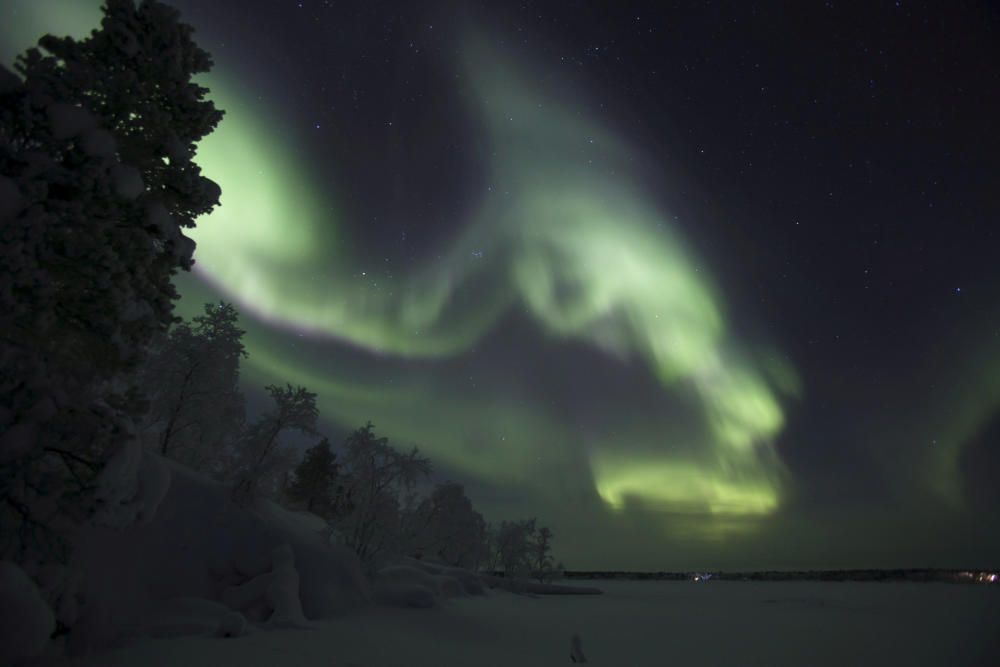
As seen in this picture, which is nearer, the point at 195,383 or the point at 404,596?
the point at 404,596

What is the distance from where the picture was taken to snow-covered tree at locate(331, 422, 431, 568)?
33.1 m

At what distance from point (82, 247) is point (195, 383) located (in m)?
33.6

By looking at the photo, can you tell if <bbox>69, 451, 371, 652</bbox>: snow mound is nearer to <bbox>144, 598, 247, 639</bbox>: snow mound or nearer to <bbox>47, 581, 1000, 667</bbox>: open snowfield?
<bbox>144, 598, 247, 639</bbox>: snow mound

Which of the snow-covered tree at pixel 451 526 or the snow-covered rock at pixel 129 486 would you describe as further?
the snow-covered tree at pixel 451 526

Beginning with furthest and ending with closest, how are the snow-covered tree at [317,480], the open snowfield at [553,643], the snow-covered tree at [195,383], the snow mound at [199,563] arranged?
the snow-covered tree at [317,480] → the snow-covered tree at [195,383] → the snow mound at [199,563] → the open snowfield at [553,643]

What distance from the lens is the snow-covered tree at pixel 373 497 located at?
33.1m

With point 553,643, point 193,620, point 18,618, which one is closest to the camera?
point 18,618

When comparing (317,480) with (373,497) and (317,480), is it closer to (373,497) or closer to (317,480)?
(317,480)

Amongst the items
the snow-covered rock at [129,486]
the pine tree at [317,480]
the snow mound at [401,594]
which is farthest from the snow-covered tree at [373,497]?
the snow-covered rock at [129,486]

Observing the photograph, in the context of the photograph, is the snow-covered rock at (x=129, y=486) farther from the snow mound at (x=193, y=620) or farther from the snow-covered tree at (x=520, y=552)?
the snow-covered tree at (x=520, y=552)

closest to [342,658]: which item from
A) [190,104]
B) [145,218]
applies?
[145,218]

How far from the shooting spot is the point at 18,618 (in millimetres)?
7711

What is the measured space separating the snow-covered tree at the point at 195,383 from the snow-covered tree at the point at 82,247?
100 feet

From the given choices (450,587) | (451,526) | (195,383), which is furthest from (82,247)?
(451,526)
